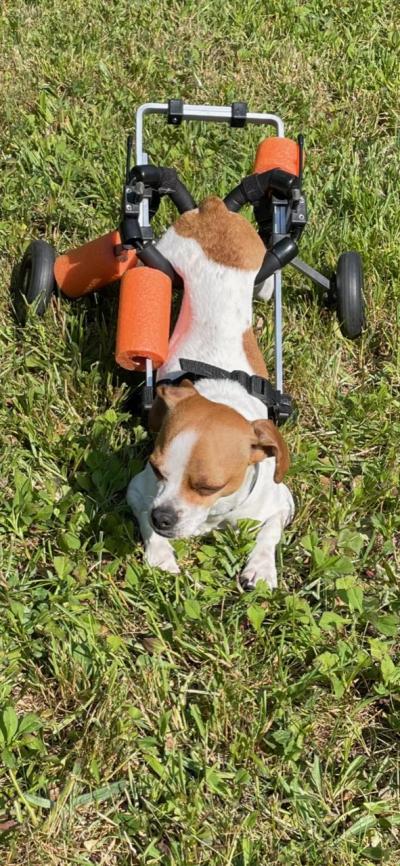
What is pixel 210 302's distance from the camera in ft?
13.1

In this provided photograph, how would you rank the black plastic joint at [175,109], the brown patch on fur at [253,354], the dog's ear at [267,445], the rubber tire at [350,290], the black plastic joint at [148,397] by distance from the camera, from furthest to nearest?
1. the rubber tire at [350,290]
2. the black plastic joint at [175,109]
3. the brown patch on fur at [253,354]
4. the black plastic joint at [148,397]
5. the dog's ear at [267,445]

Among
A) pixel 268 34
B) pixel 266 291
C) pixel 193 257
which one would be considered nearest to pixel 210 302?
pixel 193 257

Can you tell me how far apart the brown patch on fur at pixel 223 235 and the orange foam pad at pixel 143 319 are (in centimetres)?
37

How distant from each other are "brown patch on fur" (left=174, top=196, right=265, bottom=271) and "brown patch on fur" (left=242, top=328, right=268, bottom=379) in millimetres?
313

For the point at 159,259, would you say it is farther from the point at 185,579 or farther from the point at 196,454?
the point at 185,579

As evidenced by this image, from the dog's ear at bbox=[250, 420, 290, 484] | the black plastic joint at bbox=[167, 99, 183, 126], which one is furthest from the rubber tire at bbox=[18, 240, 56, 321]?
the dog's ear at bbox=[250, 420, 290, 484]

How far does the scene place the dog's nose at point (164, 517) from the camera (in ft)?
10.3

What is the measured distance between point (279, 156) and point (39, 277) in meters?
1.31

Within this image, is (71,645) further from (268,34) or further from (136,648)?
(268,34)

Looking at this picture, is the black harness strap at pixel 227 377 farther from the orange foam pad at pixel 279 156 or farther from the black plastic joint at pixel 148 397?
the orange foam pad at pixel 279 156

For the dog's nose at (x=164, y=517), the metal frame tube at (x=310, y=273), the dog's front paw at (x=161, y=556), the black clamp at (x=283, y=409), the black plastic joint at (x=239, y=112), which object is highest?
the black plastic joint at (x=239, y=112)

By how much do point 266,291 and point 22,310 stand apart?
49.6 inches

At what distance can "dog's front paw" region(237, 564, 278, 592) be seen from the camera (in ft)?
11.9

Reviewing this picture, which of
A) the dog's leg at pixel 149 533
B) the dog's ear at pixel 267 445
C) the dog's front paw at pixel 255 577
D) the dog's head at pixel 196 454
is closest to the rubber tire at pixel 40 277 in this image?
the dog's leg at pixel 149 533
